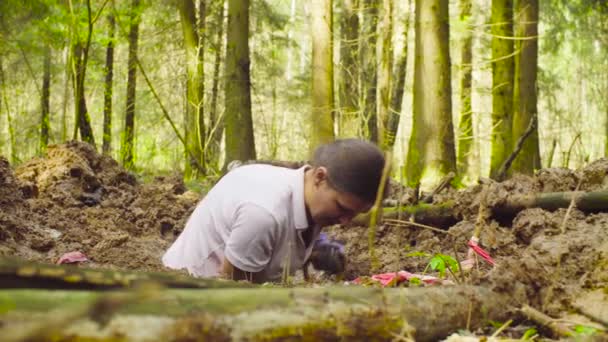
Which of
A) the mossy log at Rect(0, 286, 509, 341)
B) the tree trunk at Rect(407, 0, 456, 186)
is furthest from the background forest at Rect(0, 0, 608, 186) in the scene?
the mossy log at Rect(0, 286, 509, 341)

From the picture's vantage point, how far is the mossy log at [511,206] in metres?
5.36

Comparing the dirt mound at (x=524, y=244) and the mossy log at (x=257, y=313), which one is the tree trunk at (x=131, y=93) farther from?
the mossy log at (x=257, y=313)

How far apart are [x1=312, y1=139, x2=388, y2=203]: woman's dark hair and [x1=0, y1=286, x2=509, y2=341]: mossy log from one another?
997mm

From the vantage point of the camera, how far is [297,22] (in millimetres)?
28297

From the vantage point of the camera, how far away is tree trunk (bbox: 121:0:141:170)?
1421 cm

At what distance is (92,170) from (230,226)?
16.1 feet

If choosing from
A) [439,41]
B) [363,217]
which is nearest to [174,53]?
[439,41]

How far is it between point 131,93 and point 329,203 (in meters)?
15.6

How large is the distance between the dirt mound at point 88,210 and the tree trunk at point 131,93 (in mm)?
5546

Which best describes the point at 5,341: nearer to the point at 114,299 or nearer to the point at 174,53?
the point at 114,299

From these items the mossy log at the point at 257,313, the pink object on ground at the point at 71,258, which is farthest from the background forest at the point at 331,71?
the mossy log at the point at 257,313

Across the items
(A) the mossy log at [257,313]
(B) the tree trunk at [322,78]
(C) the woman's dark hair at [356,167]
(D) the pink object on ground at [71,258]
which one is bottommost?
(D) the pink object on ground at [71,258]

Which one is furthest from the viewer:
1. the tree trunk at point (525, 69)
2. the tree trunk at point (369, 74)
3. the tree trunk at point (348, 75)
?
the tree trunk at point (369, 74)

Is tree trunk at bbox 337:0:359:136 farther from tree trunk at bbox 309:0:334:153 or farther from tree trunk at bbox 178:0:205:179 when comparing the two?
tree trunk at bbox 178:0:205:179
